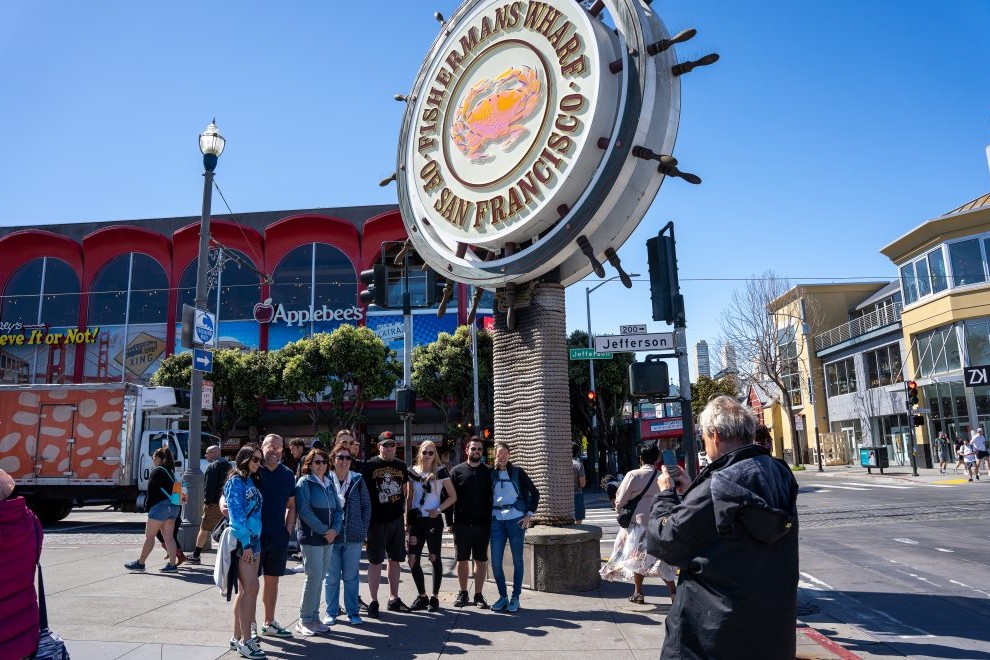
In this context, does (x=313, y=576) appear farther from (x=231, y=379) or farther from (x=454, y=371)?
(x=231, y=379)

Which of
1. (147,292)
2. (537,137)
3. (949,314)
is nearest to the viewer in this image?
(537,137)

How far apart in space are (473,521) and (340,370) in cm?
2415

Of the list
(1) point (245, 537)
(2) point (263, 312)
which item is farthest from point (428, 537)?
(2) point (263, 312)

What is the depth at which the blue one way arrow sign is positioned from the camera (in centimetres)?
1230

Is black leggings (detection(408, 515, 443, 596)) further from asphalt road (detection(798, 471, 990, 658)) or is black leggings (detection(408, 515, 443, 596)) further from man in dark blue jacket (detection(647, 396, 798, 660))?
man in dark blue jacket (detection(647, 396, 798, 660))

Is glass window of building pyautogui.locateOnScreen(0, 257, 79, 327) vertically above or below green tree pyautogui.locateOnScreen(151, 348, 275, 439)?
above

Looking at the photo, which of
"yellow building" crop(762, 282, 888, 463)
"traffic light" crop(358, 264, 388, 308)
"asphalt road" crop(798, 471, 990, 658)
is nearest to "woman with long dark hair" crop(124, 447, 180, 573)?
"traffic light" crop(358, 264, 388, 308)

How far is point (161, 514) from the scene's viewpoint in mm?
10070

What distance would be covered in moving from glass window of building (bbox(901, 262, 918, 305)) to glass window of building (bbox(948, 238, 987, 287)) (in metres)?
2.62

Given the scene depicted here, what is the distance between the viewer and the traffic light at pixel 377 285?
37.9ft

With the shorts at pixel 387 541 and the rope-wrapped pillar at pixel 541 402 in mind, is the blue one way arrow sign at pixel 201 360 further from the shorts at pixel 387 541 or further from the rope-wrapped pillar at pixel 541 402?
the rope-wrapped pillar at pixel 541 402

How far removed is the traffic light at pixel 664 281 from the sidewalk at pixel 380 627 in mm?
3144

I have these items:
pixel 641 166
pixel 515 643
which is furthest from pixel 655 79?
pixel 515 643

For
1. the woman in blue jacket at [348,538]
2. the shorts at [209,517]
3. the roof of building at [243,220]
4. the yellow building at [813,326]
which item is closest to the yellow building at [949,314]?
the yellow building at [813,326]
